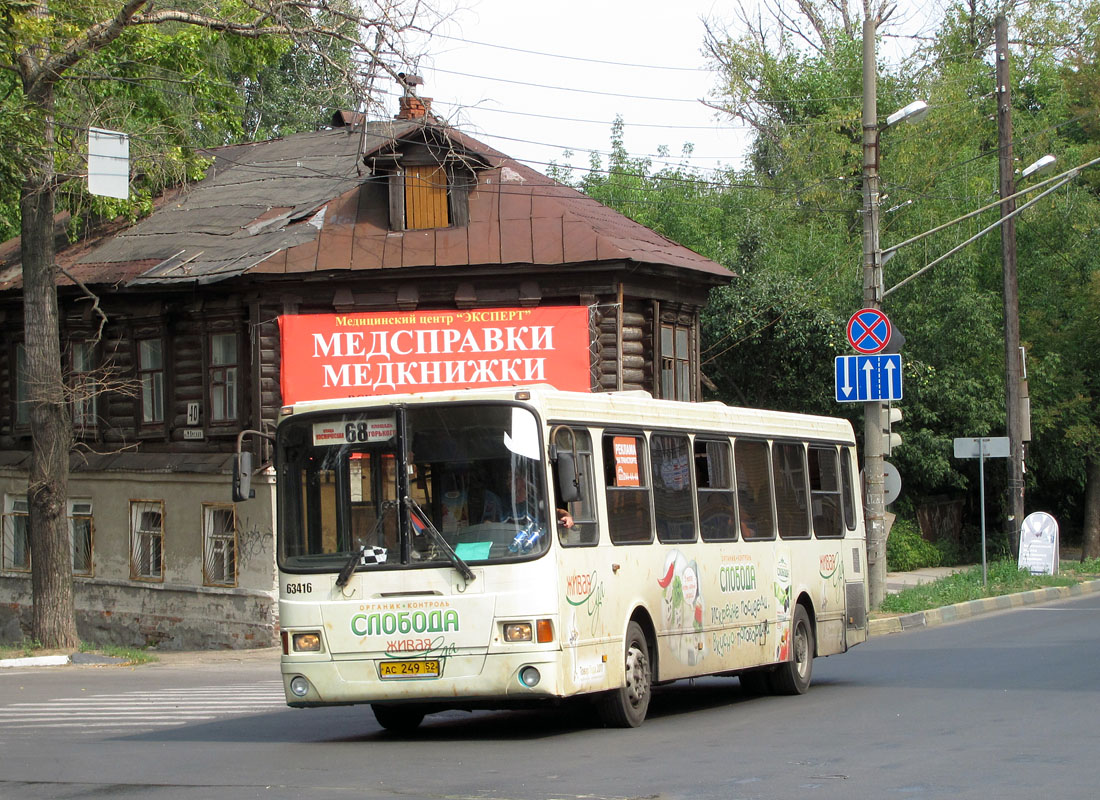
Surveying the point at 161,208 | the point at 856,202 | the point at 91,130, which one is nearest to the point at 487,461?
the point at 91,130

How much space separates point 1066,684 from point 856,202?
98.9ft

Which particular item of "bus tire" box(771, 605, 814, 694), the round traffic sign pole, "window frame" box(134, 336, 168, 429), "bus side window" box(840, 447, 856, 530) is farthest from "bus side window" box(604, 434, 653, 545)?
"window frame" box(134, 336, 168, 429)

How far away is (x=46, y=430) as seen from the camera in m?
23.1

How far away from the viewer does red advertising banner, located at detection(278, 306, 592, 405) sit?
2559cm

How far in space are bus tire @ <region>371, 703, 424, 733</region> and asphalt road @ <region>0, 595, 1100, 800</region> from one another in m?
0.15

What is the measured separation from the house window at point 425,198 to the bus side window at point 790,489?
531 inches

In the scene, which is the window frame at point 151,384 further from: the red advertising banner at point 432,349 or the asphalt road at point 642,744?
the asphalt road at point 642,744

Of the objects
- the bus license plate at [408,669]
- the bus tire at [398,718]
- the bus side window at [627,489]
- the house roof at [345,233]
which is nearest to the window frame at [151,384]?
the house roof at [345,233]

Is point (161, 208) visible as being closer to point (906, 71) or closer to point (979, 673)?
point (979, 673)

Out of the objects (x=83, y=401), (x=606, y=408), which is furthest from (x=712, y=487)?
(x=83, y=401)

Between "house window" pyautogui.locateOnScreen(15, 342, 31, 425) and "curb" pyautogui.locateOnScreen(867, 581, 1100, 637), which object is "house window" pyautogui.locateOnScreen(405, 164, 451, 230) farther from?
"curb" pyautogui.locateOnScreen(867, 581, 1100, 637)

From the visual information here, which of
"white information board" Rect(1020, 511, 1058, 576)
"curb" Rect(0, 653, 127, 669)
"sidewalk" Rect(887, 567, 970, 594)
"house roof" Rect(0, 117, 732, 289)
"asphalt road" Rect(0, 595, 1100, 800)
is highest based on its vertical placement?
"house roof" Rect(0, 117, 732, 289)

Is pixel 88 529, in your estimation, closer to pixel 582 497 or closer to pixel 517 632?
pixel 582 497

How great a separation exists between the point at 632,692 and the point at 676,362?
693 inches
